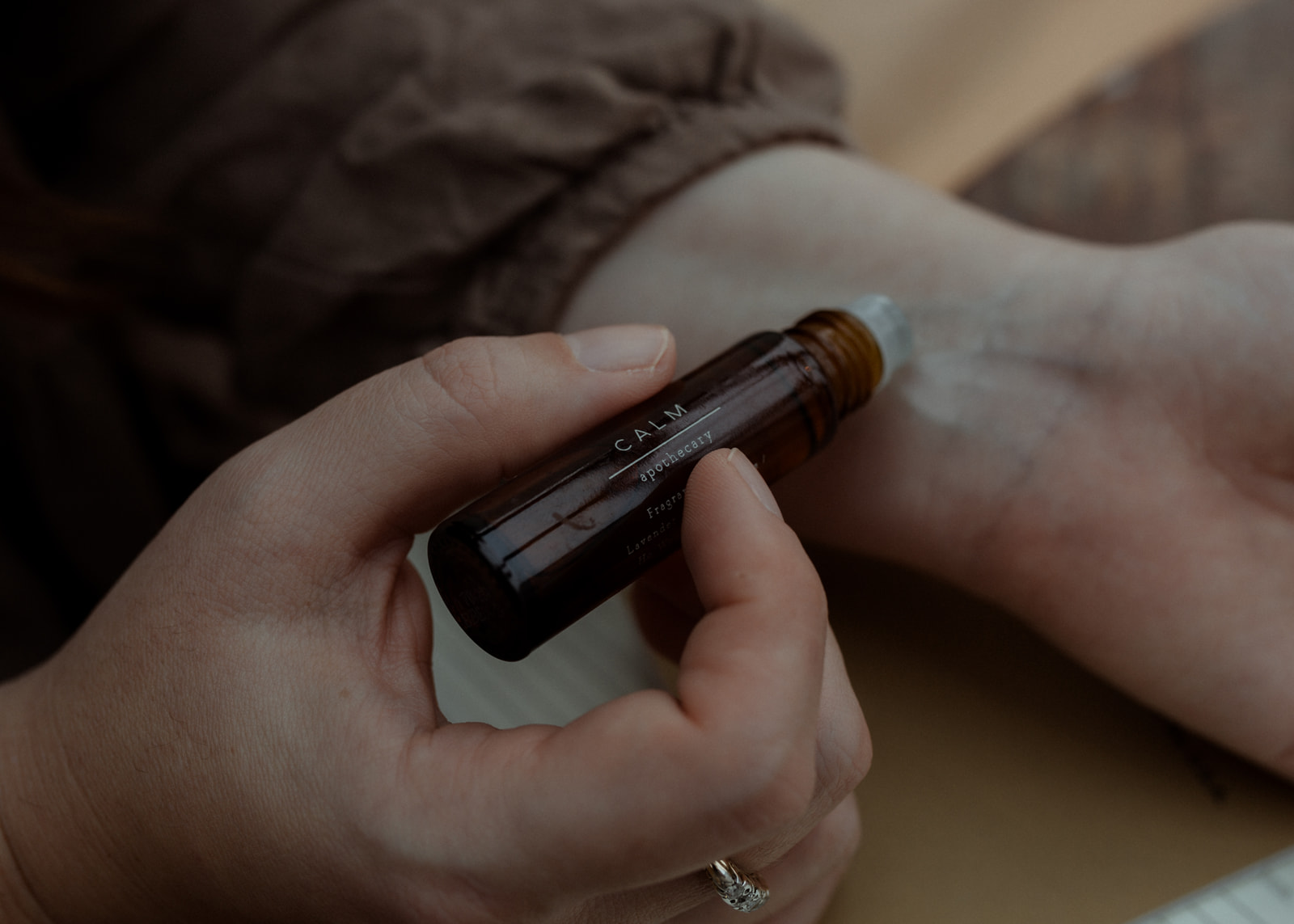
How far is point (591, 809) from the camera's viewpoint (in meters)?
0.33

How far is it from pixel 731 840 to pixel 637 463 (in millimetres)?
161

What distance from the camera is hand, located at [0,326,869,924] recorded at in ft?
1.09

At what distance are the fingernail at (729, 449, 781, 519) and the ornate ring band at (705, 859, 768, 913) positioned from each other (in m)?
0.16

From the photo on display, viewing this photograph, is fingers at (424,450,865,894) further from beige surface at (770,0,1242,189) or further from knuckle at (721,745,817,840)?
beige surface at (770,0,1242,189)

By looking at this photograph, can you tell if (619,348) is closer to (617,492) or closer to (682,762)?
(617,492)

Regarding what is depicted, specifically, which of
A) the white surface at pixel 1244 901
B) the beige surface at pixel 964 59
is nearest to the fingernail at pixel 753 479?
the white surface at pixel 1244 901

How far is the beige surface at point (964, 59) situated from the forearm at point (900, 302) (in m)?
0.28

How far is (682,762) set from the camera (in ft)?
1.06

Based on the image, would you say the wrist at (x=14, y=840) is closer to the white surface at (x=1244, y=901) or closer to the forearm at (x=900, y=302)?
the forearm at (x=900, y=302)

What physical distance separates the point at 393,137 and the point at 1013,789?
60 centimetres

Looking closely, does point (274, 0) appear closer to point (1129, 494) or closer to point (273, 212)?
point (273, 212)

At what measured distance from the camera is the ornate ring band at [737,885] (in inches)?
15.9

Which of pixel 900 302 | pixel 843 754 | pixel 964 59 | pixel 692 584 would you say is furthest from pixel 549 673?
pixel 964 59

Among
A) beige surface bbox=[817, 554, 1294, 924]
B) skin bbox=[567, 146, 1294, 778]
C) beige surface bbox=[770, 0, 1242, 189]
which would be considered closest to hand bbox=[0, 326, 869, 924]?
beige surface bbox=[817, 554, 1294, 924]
